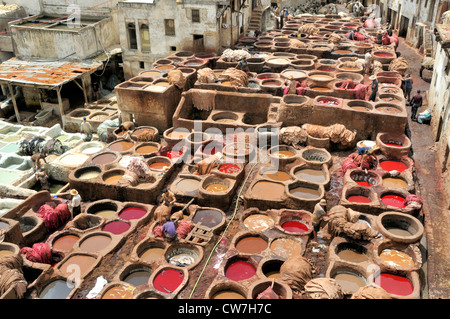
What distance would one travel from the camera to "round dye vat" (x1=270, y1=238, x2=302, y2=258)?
10.7 meters

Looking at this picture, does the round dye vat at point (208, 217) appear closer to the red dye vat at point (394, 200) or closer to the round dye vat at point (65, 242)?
the round dye vat at point (65, 242)

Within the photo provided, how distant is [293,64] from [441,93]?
7.41 metres

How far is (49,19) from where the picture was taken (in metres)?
29.7

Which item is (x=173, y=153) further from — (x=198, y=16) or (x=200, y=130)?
(x=198, y=16)

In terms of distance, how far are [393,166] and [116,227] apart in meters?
9.55

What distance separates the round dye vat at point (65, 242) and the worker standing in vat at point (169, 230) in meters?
2.95

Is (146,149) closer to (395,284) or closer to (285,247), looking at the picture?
(285,247)

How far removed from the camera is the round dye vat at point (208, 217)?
12.4 metres

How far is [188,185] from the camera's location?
1412 centimetres

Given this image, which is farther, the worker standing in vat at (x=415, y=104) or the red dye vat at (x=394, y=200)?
the worker standing in vat at (x=415, y=104)

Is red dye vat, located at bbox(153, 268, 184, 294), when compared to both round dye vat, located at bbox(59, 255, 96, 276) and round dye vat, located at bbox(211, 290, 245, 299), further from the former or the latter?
round dye vat, located at bbox(59, 255, 96, 276)

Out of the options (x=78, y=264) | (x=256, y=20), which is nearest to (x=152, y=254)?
(x=78, y=264)

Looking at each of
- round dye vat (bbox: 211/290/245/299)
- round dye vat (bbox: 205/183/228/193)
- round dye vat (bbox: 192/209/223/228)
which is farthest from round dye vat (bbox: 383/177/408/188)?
round dye vat (bbox: 211/290/245/299)

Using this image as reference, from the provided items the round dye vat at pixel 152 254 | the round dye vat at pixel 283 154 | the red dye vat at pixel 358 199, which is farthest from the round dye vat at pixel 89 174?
the red dye vat at pixel 358 199
